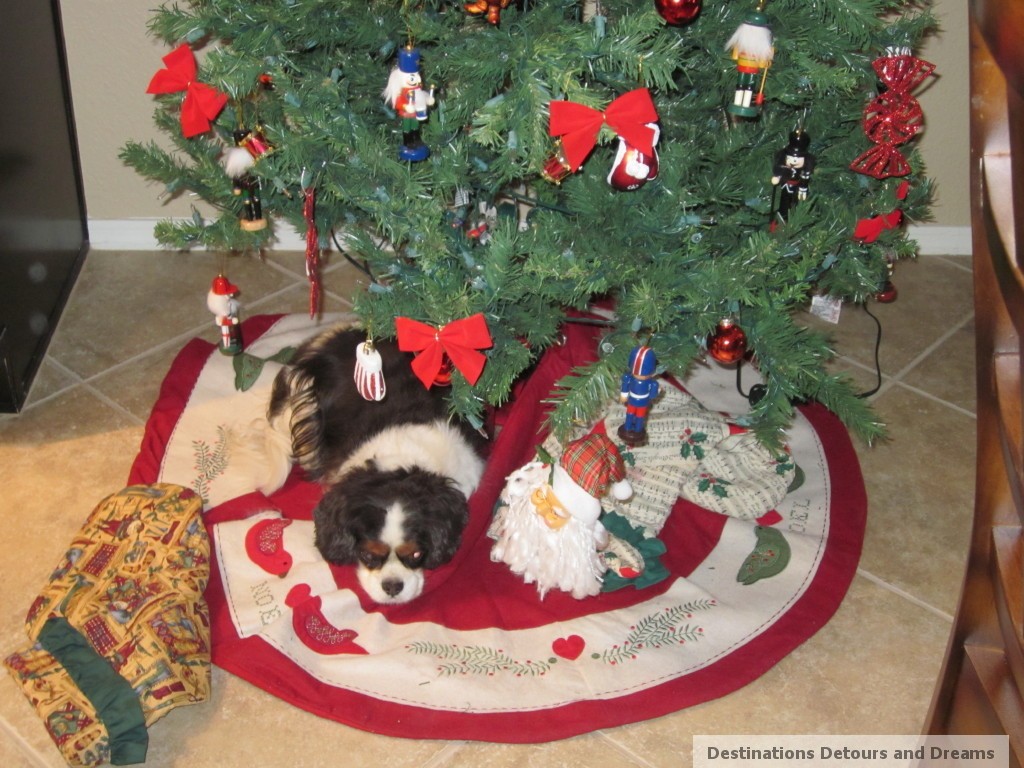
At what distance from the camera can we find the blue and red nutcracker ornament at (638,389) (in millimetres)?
1770

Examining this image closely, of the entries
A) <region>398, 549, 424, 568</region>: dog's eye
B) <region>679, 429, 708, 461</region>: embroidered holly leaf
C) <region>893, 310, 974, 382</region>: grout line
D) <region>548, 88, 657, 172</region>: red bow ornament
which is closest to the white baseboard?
<region>893, 310, 974, 382</region>: grout line

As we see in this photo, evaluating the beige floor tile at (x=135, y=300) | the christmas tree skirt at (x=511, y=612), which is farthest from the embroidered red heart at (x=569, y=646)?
the beige floor tile at (x=135, y=300)

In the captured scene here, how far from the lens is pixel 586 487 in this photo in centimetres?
176

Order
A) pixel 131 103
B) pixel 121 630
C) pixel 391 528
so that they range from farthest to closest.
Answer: pixel 131 103 < pixel 391 528 < pixel 121 630

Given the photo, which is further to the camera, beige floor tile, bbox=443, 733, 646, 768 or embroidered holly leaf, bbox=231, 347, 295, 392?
embroidered holly leaf, bbox=231, 347, 295, 392

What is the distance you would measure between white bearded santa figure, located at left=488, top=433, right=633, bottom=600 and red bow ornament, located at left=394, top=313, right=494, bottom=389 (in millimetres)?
236

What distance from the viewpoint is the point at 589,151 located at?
1629 millimetres

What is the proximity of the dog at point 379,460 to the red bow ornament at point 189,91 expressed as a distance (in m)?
0.55

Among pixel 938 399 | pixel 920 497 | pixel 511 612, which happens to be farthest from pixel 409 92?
pixel 938 399

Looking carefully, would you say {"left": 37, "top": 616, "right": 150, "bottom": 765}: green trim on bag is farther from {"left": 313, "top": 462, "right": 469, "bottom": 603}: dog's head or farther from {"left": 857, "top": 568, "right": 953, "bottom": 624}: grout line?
{"left": 857, "top": 568, "right": 953, "bottom": 624}: grout line

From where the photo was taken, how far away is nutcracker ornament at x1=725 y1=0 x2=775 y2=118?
1.65 metres

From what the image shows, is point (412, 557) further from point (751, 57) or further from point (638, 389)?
point (751, 57)

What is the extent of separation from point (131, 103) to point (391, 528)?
1462mm

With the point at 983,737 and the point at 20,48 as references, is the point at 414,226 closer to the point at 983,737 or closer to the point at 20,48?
the point at 983,737
